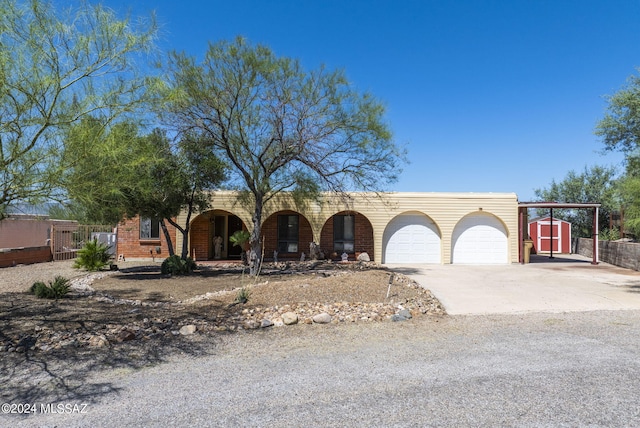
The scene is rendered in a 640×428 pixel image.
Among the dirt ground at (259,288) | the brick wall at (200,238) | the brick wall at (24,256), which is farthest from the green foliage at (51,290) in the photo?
the brick wall at (200,238)

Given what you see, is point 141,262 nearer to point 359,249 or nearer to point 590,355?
point 359,249

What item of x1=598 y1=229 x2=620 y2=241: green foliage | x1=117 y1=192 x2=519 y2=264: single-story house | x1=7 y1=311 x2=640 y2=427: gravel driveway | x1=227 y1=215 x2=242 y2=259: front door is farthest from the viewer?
x1=598 y1=229 x2=620 y2=241: green foliage

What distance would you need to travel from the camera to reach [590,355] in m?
5.12

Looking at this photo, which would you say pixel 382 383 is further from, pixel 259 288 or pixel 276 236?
pixel 276 236

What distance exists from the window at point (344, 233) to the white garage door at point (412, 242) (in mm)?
1571

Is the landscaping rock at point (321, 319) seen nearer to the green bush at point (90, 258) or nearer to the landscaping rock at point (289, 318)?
the landscaping rock at point (289, 318)

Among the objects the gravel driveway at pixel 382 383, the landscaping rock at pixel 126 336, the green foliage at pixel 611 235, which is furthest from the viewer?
the green foliage at pixel 611 235

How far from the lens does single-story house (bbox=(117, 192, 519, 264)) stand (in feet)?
57.9

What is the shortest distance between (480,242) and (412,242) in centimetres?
302

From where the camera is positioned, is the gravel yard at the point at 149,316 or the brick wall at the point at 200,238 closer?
the gravel yard at the point at 149,316

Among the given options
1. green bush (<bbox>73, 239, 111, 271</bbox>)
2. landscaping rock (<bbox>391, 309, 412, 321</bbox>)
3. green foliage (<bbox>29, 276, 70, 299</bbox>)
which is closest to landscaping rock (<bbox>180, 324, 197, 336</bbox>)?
landscaping rock (<bbox>391, 309, 412, 321</bbox>)

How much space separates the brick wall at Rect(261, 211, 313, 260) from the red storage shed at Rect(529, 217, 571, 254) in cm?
1521

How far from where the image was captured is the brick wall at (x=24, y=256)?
14445 mm

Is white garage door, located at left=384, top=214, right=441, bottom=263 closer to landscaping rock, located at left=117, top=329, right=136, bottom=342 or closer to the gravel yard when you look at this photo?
the gravel yard
